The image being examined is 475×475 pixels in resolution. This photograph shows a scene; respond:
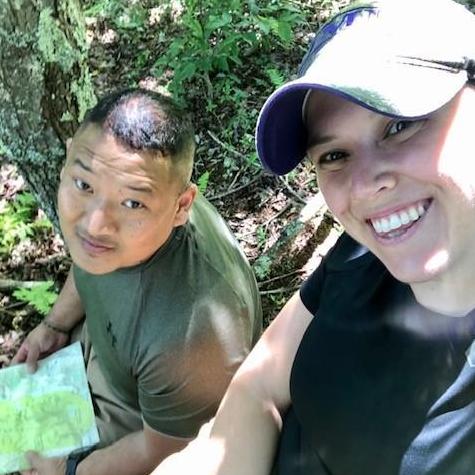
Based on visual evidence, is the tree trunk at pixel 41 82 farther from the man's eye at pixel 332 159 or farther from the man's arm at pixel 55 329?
the man's eye at pixel 332 159

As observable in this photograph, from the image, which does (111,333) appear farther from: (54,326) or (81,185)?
(54,326)

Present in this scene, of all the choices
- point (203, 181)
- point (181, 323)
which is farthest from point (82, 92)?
point (181, 323)

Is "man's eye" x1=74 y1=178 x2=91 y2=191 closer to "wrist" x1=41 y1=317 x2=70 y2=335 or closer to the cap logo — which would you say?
"wrist" x1=41 y1=317 x2=70 y2=335

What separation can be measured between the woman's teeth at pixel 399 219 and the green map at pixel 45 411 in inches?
68.2

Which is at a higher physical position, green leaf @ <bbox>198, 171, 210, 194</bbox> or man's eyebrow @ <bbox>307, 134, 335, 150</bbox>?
man's eyebrow @ <bbox>307, 134, 335, 150</bbox>

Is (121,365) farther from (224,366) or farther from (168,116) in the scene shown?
(168,116)

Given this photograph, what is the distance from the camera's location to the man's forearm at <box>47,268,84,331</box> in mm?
3096

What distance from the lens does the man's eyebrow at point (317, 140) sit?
59.4 inches

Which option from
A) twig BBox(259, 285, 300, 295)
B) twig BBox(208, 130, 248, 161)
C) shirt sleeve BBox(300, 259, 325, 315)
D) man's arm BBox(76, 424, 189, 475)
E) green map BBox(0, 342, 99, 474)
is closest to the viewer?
shirt sleeve BBox(300, 259, 325, 315)

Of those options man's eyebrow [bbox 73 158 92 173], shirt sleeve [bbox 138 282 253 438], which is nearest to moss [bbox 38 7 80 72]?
man's eyebrow [bbox 73 158 92 173]

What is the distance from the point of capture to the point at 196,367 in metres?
2.32

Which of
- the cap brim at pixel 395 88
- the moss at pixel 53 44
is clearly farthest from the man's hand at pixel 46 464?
the cap brim at pixel 395 88

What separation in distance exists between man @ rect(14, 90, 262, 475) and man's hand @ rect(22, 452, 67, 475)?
10.9 inches

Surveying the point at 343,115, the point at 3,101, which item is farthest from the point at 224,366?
the point at 3,101
